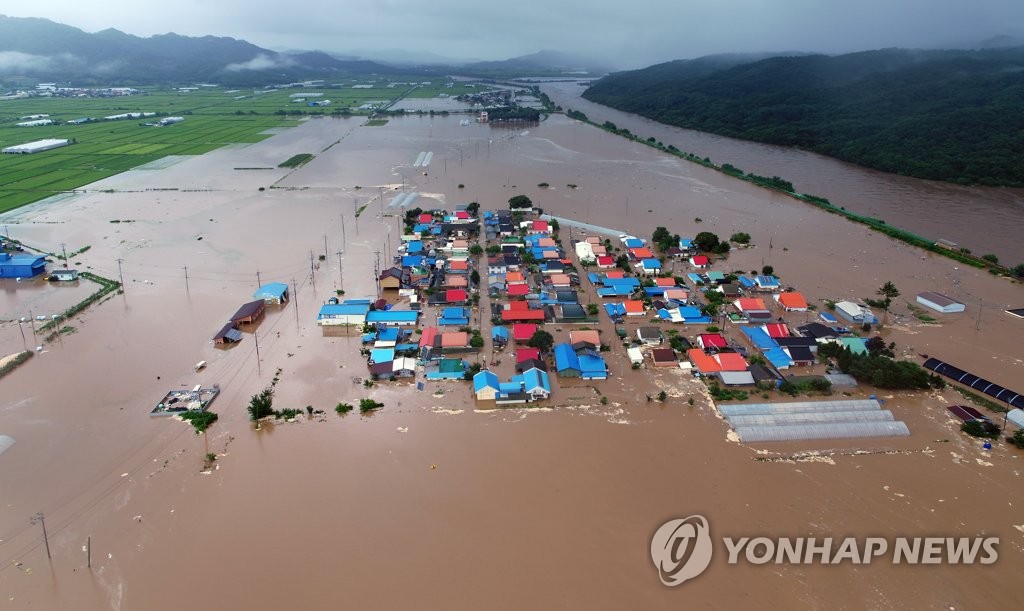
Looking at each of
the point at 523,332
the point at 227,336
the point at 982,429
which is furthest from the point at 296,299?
the point at 982,429

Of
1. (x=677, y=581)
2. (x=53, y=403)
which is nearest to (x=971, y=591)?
(x=677, y=581)

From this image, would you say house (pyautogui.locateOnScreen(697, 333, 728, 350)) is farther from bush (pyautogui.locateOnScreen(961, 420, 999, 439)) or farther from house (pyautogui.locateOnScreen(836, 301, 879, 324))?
bush (pyautogui.locateOnScreen(961, 420, 999, 439))

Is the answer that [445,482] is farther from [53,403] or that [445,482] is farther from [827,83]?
[827,83]

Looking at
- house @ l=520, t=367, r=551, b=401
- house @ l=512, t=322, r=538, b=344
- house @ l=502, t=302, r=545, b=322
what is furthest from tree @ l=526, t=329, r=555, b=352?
house @ l=502, t=302, r=545, b=322

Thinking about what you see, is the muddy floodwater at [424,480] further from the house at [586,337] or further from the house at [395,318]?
the house at [395,318]

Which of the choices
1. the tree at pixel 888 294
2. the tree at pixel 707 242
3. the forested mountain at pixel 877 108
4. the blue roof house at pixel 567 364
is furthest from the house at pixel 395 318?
the forested mountain at pixel 877 108

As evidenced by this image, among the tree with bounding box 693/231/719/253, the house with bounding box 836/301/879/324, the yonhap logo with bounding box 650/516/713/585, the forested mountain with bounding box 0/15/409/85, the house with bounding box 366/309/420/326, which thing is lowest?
the yonhap logo with bounding box 650/516/713/585
